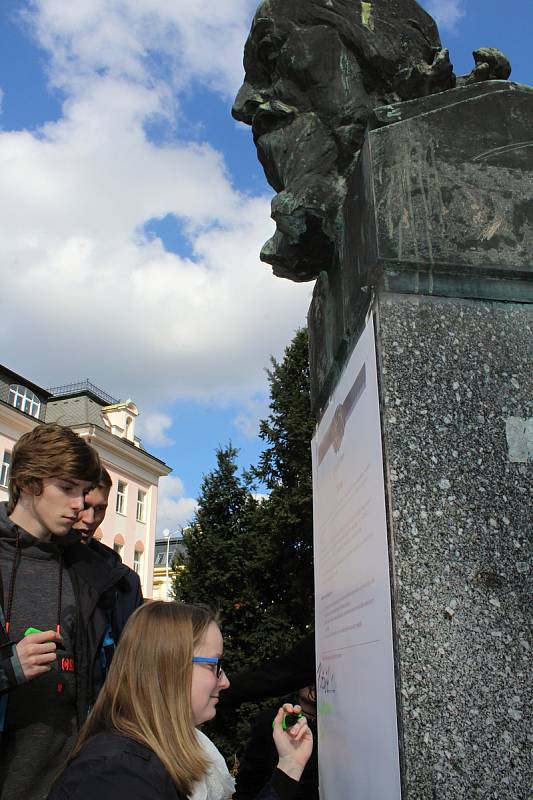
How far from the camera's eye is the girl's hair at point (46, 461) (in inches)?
84.1

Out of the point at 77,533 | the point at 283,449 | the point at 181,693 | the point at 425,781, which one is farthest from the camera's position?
the point at 283,449

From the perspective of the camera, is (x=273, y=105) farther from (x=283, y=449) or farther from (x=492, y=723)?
(x=283, y=449)

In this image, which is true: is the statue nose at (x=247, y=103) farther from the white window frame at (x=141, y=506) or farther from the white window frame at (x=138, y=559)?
the white window frame at (x=141, y=506)

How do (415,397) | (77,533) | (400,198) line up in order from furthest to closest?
1. (77,533)
2. (400,198)
3. (415,397)

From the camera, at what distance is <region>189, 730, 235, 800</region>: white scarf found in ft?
5.38

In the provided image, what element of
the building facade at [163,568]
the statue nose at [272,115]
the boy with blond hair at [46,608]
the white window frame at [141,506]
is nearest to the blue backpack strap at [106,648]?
the boy with blond hair at [46,608]

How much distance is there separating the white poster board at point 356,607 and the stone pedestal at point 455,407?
7 centimetres

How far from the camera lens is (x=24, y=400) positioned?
30.8m

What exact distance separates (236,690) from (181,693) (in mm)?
1423

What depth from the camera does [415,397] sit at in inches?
72.9

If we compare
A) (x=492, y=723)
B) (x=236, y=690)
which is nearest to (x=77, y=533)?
(x=236, y=690)

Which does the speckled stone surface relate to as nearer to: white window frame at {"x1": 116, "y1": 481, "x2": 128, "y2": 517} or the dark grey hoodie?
the dark grey hoodie
